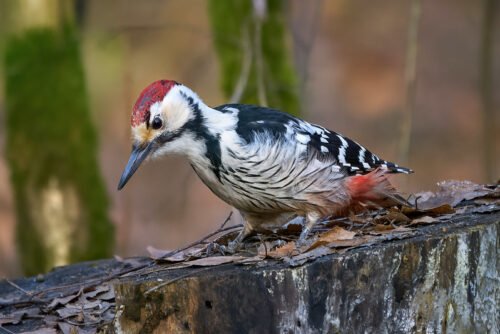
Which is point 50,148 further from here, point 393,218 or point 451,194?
point 393,218

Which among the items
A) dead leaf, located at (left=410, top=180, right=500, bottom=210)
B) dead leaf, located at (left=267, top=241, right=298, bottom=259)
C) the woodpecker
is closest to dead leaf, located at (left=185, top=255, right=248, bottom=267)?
dead leaf, located at (left=267, top=241, right=298, bottom=259)

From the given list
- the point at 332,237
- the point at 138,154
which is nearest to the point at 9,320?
the point at 138,154

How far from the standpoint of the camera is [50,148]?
730 cm

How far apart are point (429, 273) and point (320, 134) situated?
39.9 inches

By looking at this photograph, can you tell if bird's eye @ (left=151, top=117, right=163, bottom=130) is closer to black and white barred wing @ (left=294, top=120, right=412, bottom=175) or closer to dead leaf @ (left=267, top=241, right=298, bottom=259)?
black and white barred wing @ (left=294, top=120, right=412, bottom=175)

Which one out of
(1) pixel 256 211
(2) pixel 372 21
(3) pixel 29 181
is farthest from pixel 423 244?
(2) pixel 372 21

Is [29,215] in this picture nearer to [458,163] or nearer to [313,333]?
[313,333]

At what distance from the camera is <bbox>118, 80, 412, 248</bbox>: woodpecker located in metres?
4.12

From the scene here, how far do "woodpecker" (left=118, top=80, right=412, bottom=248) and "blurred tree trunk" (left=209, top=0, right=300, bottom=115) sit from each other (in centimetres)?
239

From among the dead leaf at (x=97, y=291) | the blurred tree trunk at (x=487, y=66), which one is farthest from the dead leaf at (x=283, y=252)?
the blurred tree trunk at (x=487, y=66)

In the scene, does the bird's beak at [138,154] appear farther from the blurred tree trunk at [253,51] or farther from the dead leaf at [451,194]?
Result: the blurred tree trunk at [253,51]

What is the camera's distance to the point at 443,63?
14719mm

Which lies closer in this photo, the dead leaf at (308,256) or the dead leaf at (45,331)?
the dead leaf at (308,256)

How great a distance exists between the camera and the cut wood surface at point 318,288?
3504 millimetres
